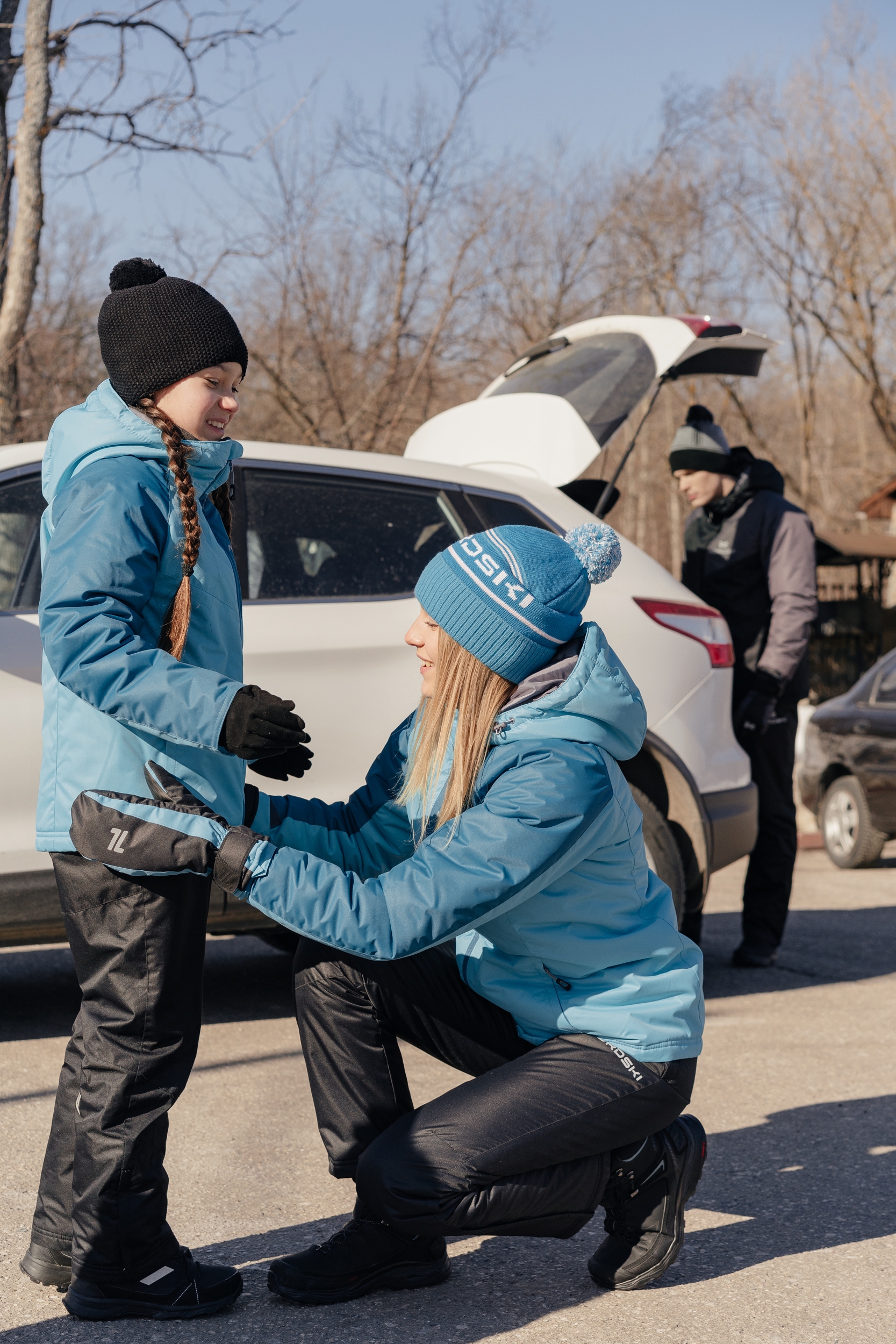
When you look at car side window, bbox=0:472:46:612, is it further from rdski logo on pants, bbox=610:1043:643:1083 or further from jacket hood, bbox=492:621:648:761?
rdski logo on pants, bbox=610:1043:643:1083

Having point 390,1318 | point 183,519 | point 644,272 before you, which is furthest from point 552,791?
point 644,272

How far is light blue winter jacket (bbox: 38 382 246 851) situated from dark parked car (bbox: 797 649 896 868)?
6354mm

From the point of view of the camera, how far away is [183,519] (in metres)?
2.26

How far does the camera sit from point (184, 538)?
2.27 metres

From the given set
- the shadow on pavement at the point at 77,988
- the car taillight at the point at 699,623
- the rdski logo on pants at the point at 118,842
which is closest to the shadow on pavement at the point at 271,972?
the shadow on pavement at the point at 77,988

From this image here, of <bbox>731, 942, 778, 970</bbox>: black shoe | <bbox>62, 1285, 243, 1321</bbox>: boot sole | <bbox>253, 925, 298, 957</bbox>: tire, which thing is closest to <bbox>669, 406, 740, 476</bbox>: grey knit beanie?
<bbox>731, 942, 778, 970</bbox>: black shoe

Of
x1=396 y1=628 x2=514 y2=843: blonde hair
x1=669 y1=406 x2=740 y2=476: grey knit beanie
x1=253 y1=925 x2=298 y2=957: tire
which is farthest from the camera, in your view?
x1=669 y1=406 x2=740 y2=476: grey knit beanie

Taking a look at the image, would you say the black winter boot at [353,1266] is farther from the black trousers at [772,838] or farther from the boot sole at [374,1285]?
the black trousers at [772,838]

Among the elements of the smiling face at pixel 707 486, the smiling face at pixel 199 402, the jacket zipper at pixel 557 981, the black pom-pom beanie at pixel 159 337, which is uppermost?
the black pom-pom beanie at pixel 159 337

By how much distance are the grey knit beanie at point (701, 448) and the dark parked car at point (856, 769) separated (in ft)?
10.7

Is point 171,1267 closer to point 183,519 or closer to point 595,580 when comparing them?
point 183,519

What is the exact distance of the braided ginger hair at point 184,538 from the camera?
2.26 m

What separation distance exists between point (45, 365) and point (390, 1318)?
310 inches

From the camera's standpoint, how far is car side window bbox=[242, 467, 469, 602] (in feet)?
13.1
